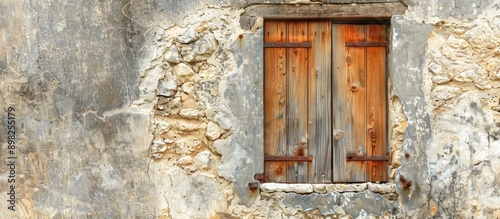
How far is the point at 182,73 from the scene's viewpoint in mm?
5043

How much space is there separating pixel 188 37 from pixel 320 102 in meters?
1.12

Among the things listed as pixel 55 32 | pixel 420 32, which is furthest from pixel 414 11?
pixel 55 32

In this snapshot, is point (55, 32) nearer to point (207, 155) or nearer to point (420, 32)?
point (207, 155)

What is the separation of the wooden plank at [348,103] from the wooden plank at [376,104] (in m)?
0.04

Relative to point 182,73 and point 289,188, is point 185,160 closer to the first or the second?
point 182,73

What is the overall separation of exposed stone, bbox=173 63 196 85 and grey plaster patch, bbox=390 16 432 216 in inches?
59.5

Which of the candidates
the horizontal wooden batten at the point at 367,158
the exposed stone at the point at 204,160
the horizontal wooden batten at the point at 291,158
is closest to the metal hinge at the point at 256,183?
the horizontal wooden batten at the point at 291,158

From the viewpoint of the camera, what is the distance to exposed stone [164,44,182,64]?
5033 millimetres

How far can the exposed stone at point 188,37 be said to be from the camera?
5023mm

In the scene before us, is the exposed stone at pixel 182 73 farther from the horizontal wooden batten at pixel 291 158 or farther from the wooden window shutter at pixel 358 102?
the wooden window shutter at pixel 358 102

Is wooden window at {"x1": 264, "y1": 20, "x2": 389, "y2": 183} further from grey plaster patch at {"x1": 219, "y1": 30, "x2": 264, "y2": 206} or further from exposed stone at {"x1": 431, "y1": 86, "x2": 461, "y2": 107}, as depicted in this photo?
exposed stone at {"x1": 431, "y1": 86, "x2": 461, "y2": 107}

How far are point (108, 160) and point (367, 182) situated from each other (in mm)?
1960

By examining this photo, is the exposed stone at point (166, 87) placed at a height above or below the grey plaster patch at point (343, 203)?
above

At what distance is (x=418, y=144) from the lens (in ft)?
16.5
